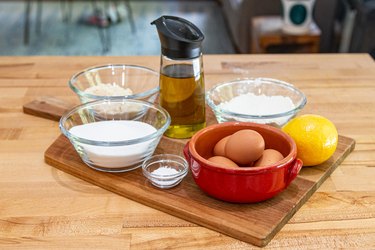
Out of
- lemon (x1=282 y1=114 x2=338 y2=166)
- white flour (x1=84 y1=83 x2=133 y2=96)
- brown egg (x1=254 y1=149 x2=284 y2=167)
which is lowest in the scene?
white flour (x1=84 y1=83 x2=133 y2=96)

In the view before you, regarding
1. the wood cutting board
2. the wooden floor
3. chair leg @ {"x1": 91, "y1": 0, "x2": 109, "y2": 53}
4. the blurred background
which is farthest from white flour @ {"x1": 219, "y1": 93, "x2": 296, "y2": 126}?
chair leg @ {"x1": 91, "y1": 0, "x2": 109, "y2": 53}

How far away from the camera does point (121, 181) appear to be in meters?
1.01

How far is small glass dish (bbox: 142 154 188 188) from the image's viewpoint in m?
0.99

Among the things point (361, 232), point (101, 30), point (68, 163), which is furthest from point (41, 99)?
point (101, 30)

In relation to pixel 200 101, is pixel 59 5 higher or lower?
lower

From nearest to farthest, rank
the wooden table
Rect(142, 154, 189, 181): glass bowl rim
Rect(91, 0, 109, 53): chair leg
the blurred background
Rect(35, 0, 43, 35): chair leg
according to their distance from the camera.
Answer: the wooden table < Rect(142, 154, 189, 181): glass bowl rim < the blurred background < Rect(91, 0, 109, 53): chair leg < Rect(35, 0, 43, 35): chair leg

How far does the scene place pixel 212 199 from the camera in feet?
3.13

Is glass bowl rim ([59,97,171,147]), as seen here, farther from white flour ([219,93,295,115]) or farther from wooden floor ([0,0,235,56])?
wooden floor ([0,0,235,56])

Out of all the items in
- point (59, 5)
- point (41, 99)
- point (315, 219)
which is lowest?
point (59, 5)

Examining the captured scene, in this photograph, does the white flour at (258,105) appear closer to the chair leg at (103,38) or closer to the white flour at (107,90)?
the white flour at (107,90)

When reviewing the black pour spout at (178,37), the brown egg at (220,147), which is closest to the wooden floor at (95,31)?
the black pour spout at (178,37)

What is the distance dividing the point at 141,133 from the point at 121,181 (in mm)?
114

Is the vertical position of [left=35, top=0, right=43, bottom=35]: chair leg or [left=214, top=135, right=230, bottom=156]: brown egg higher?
[left=214, top=135, right=230, bottom=156]: brown egg

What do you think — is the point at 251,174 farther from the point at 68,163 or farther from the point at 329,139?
the point at 68,163
